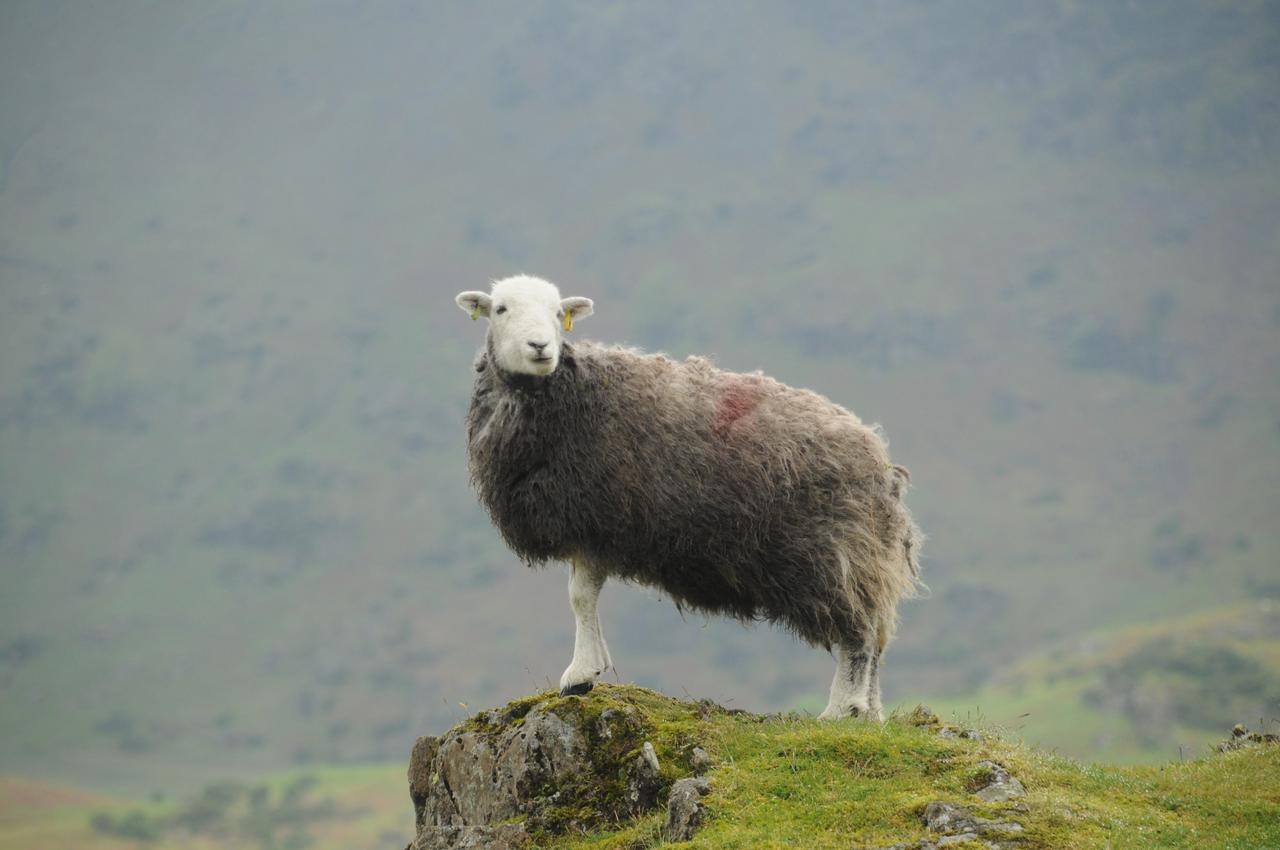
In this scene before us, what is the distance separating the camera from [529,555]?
17594 mm

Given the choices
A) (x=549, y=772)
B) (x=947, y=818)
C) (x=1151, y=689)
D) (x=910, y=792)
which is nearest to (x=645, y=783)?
(x=549, y=772)

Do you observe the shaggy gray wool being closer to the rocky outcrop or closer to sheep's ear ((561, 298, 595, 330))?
sheep's ear ((561, 298, 595, 330))

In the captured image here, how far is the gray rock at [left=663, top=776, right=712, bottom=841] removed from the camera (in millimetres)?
14711

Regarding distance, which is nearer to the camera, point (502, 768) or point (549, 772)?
point (549, 772)

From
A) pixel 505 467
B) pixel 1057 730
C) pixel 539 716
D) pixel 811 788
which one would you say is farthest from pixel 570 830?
pixel 1057 730

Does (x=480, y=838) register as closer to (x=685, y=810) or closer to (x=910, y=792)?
(x=685, y=810)

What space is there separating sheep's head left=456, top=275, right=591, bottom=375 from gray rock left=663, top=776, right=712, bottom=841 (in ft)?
15.1

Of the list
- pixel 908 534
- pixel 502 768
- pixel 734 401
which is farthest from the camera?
pixel 908 534

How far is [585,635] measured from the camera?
57.4ft

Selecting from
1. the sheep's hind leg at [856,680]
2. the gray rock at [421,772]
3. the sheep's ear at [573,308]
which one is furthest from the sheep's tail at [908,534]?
the gray rock at [421,772]

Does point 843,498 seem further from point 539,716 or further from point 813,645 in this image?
point 539,716

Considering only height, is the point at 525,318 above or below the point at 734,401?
above

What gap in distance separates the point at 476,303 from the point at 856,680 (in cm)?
612

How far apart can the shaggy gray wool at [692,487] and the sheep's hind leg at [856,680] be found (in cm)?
13
